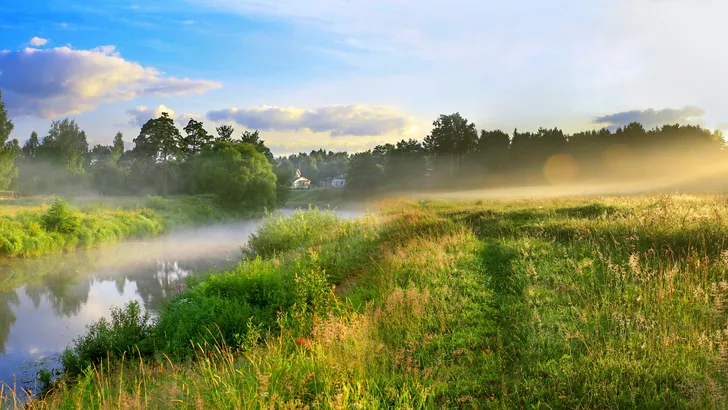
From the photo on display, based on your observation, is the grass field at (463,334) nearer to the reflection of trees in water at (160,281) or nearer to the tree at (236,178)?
the reflection of trees in water at (160,281)

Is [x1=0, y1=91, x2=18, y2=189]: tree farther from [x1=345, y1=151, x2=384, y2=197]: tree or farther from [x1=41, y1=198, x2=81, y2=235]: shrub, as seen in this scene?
[x1=345, y1=151, x2=384, y2=197]: tree

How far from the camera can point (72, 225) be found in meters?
26.9

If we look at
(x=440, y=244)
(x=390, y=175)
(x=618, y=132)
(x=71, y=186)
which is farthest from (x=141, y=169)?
(x=618, y=132)

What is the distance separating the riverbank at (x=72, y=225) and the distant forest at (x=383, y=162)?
38.1ft

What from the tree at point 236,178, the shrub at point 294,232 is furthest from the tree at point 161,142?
the shrub at point 294,232

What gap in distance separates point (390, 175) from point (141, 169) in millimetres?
36754

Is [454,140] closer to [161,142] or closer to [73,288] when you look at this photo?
[161,142]

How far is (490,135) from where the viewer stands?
60875 millimetres

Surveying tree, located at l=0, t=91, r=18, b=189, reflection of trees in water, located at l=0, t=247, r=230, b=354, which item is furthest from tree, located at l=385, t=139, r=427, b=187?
tree, located at l=0, t=91, r=18, b=189

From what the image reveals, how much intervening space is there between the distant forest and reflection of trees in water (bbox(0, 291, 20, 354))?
98.6 feet

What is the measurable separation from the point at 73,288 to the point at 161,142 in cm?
4410

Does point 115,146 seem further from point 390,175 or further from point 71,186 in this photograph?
point 390,175

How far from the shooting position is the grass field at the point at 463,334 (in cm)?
445

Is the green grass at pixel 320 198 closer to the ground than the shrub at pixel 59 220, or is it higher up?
closer to the ground
